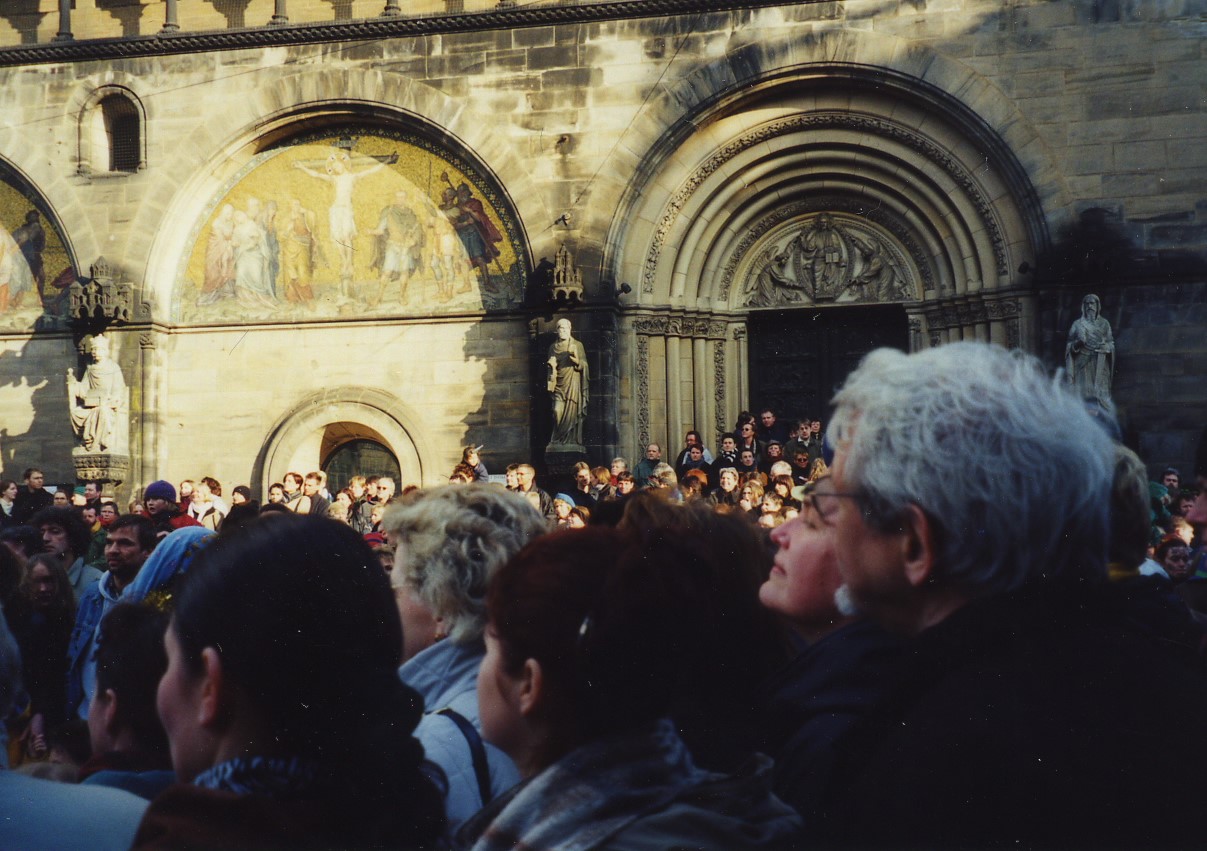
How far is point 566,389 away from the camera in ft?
50.3

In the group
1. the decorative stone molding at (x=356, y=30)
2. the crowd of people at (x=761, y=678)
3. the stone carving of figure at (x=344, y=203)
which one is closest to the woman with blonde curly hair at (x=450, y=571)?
the crowd of people at (x=761, y=678)

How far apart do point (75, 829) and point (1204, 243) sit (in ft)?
49.1

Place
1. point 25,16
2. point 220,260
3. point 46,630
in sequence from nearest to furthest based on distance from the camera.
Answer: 1. point 46,630
2. point 220,260
3. point 25,16

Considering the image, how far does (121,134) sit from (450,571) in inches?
630

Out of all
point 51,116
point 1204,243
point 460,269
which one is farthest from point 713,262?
point 51,116

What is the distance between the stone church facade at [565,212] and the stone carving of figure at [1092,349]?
1.04 feet

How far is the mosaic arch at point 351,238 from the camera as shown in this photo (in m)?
16.6

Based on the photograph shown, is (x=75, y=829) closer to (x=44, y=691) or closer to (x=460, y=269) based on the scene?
(x=44, y=691)

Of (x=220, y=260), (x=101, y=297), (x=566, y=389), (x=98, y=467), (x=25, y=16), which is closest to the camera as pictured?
(x=566, y=389)

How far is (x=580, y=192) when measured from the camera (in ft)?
52.4

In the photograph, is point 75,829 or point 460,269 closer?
point 75,829

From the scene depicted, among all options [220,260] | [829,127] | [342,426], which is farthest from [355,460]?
[829,127]

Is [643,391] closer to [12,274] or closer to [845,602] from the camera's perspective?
[12,274]

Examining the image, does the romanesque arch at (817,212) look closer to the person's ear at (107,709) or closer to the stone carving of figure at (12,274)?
the stone carving of figure at (12,274)
